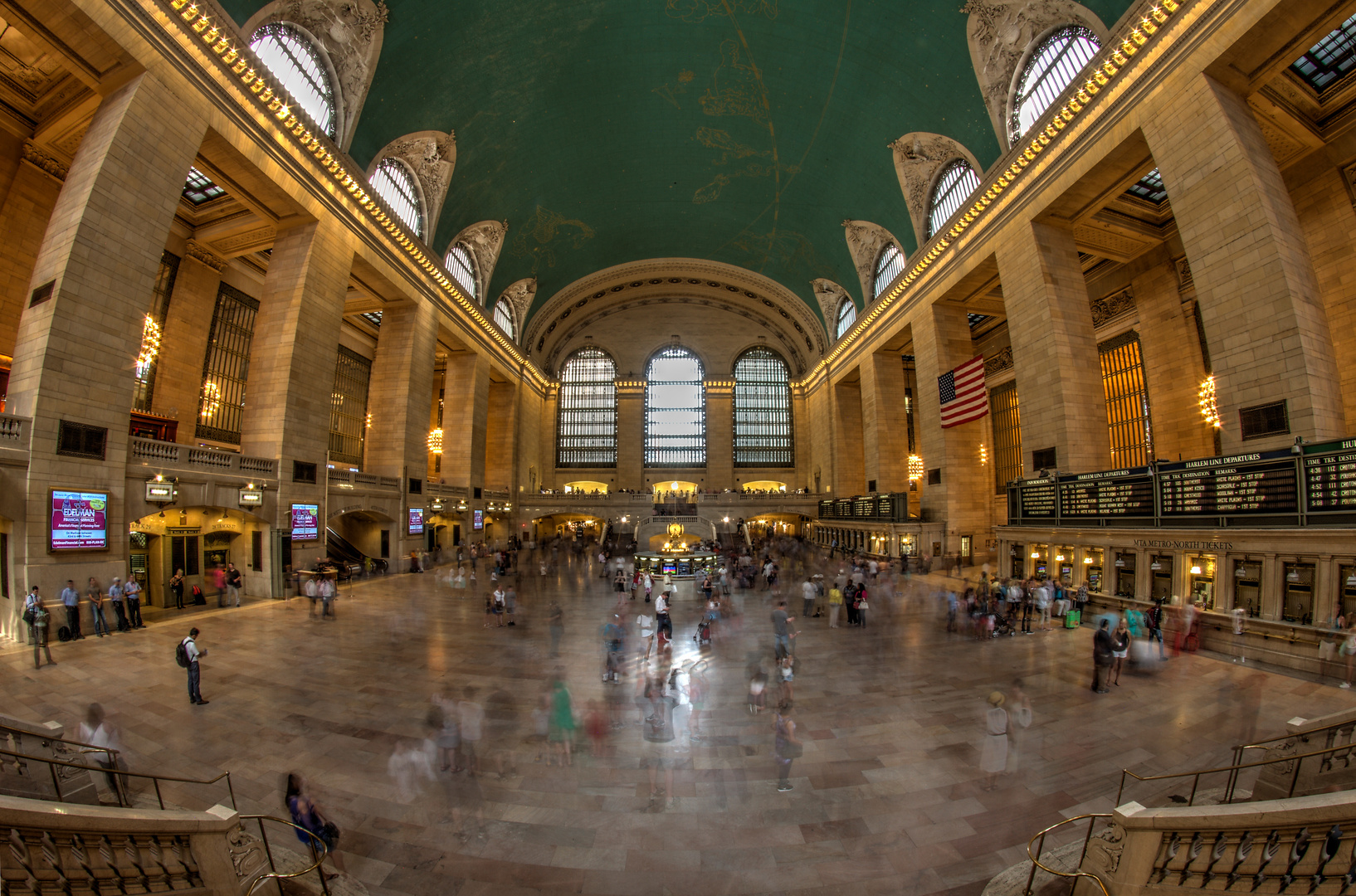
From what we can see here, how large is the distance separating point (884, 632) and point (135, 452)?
1637 cm

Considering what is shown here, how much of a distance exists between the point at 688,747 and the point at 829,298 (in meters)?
34.4

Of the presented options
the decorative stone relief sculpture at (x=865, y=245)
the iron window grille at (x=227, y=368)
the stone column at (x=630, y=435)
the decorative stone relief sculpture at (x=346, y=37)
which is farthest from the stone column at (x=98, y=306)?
the stone column at (x=630, y=435)

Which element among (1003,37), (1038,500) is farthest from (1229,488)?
(1003,37)

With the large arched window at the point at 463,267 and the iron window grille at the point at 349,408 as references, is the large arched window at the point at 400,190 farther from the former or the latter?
the iron window grille at the point at 349,408

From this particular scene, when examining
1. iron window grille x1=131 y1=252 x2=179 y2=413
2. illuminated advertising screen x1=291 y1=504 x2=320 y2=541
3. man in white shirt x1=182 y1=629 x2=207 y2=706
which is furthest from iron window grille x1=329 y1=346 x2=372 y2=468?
man in white shirt x1=182 y1=629 x2=207 y2=706

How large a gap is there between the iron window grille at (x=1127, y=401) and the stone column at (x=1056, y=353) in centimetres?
478

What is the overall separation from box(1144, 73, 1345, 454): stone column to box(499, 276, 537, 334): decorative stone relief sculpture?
31.0m

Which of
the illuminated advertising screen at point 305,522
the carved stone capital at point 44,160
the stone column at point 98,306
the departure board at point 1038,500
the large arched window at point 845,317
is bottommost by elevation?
the illuminated advertising screen at point 305,522

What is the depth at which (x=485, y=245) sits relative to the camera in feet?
97.5

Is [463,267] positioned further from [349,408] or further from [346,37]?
Answer: [346,37]

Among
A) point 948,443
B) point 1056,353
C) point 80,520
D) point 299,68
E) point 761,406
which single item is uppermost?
point 299,68

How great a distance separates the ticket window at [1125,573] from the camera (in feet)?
40.3

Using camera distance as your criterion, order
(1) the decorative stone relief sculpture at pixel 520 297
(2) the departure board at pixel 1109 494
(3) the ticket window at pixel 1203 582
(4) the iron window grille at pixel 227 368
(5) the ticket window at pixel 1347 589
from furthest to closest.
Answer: (1) the decorative stone relief sculpture at pixel 520 297 → (4) the iron window grille at pixel 227 368 → (2) the departure board at pixel 1109 494 → (3) the ticket window at pixel 1203 582 → (5) the ticket window at pixel 1347 589

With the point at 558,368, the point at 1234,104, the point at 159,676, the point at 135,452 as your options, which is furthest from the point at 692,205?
the point at 159,676
